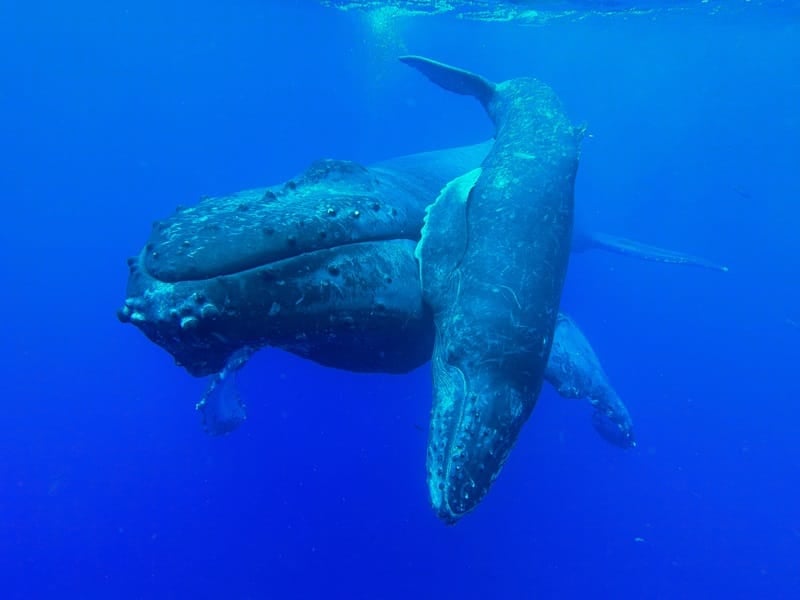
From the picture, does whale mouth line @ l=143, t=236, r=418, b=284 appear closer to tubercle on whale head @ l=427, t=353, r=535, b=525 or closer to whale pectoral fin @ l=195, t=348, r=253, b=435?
tubercle on whale head @ l=427, t=353, r=535, b=525

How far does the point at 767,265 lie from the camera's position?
57.2m

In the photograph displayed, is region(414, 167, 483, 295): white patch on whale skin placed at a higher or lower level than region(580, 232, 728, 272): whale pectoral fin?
higher

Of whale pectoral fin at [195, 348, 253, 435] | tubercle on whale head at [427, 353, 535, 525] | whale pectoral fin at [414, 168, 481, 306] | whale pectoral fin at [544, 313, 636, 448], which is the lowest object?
whale pectoral fin at [195, 348, 253, 435]

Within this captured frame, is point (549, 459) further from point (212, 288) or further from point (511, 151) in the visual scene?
point (212, 288)

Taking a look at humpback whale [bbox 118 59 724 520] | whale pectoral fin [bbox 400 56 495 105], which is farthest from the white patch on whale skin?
whale pectoral fin [bbox 400 56 495 105]

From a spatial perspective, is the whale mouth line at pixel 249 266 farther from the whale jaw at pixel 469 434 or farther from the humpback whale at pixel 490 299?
the whale jaw at pixel 469 434

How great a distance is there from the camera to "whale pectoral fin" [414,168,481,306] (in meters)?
5.30

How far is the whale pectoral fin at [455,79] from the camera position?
8.81 meters

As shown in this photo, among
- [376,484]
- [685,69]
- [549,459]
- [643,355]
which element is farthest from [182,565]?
[685,69]

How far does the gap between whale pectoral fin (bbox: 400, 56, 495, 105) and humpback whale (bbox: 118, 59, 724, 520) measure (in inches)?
138

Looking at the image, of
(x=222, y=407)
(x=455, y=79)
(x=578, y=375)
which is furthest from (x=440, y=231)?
(x=222, y=407)

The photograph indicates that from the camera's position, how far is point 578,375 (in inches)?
342

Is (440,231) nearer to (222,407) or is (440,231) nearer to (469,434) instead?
(469,434)

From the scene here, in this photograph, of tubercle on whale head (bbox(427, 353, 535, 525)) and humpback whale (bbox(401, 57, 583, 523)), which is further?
humpback whale (bbox(401, 57, 583, 523))
